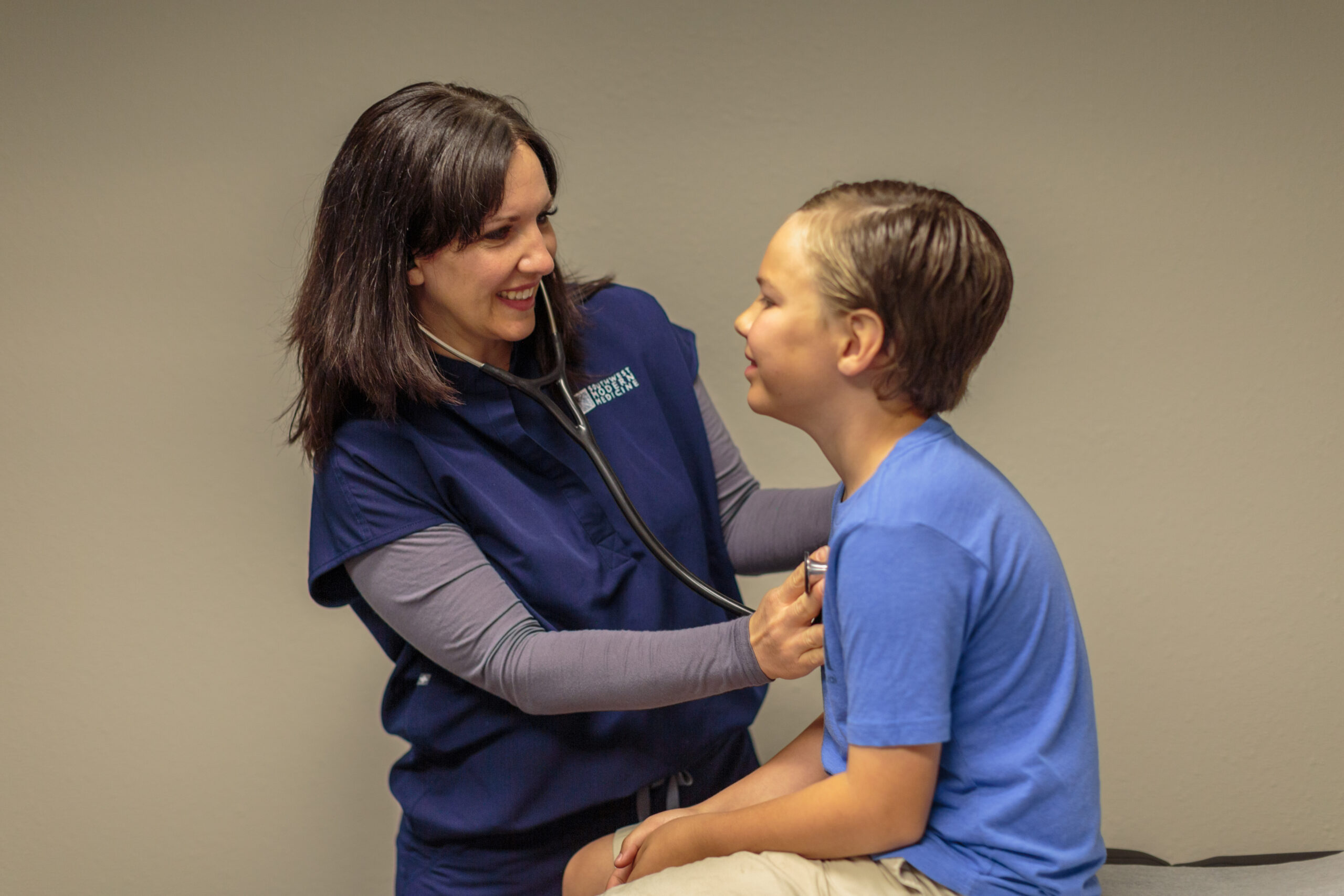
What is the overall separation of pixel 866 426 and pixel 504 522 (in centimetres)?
46

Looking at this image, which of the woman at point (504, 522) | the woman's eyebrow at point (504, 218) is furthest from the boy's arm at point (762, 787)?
the woman's eyebrow at point (504, 218)

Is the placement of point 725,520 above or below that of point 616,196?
below

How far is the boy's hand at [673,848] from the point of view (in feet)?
3.25

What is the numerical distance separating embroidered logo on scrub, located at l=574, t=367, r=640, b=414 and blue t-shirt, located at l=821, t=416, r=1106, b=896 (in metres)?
0.47

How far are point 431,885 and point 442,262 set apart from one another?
76 centimetres

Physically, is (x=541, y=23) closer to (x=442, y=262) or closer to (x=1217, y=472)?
(x=442, y=262)

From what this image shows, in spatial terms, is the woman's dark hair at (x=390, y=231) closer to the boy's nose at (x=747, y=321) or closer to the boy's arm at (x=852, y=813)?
the boy's nose at (x=747, y=321)

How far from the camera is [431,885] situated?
4.30 ft

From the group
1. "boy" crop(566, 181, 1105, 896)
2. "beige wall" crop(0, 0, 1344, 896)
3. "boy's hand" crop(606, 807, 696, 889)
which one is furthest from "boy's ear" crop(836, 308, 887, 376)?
"beige wall" crop(0, 0, 1344, 896)

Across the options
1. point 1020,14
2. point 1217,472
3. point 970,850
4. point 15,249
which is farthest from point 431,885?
point 1020,14

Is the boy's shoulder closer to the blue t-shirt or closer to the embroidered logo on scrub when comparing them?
the blue t-shirt

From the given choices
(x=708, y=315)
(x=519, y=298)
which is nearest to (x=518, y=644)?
(x=519, y=298)

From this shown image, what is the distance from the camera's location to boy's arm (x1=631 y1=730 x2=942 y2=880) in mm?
826

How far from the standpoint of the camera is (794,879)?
89 centimetres
